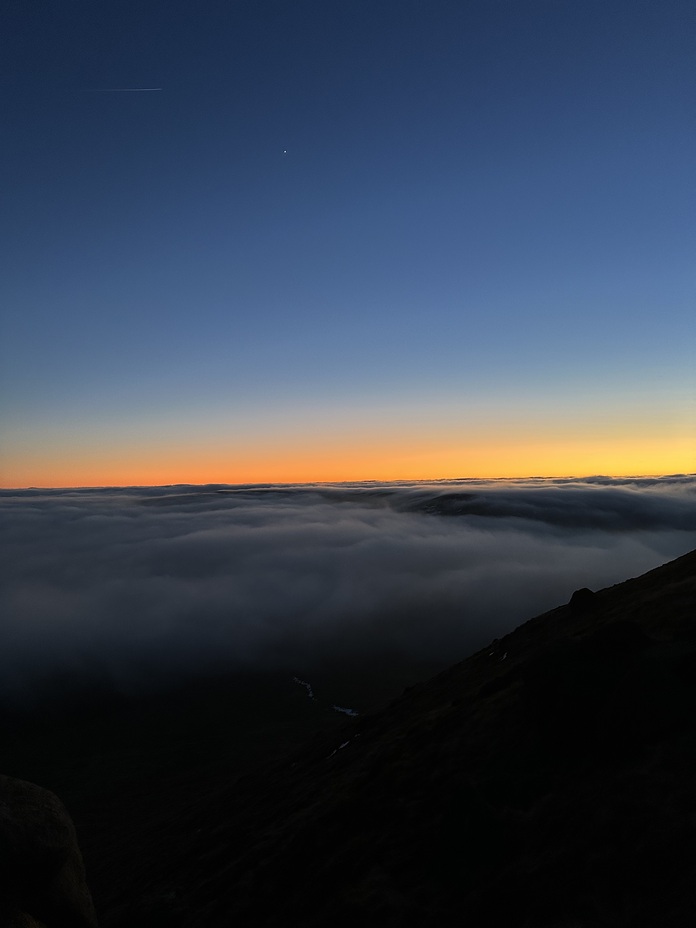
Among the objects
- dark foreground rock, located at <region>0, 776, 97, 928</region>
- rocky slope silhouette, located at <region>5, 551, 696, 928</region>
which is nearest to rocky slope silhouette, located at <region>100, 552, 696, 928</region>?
rocky slope silhouette, located at <region>5, 551, 696, 928</region>

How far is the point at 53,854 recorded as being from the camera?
22938 mm

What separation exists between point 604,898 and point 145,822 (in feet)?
260

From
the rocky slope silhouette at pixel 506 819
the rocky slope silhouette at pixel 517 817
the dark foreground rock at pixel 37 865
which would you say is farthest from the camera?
the dark foreground rock at pixel 37 865

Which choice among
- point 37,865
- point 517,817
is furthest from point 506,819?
point 37,865

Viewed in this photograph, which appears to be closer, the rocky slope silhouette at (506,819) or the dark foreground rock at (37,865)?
the rocky slope silhouette at (506,819)

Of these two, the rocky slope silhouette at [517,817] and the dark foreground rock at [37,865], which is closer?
the rocky slope silhouette at [517,817]

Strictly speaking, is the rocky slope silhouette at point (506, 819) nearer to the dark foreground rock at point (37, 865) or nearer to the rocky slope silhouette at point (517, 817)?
the rocky slope silhouette at point (517, 817)

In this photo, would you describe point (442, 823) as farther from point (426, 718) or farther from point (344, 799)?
point (426, 718)

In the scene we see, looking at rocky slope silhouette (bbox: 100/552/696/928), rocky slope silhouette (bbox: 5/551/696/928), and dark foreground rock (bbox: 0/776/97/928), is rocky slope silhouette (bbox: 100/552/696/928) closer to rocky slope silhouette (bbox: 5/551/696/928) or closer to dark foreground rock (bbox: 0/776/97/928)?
rocky slope silhouette (bbox: 5/551/696/928)

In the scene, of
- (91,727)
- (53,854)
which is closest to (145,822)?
(53,854)

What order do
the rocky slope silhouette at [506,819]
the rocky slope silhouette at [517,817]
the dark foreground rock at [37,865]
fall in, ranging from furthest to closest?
the dark foreground rock at [37,865], the rocky slope silhouette at [506,819], the rocky slope silhouette at [517,817]

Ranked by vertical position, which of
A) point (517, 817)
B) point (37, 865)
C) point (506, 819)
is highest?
point (517, 817)

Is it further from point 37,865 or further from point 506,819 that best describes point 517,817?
point 37,865

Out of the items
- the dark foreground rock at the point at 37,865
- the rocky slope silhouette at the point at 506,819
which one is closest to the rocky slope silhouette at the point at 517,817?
the rocky slope silhouette at the point at 506,819
